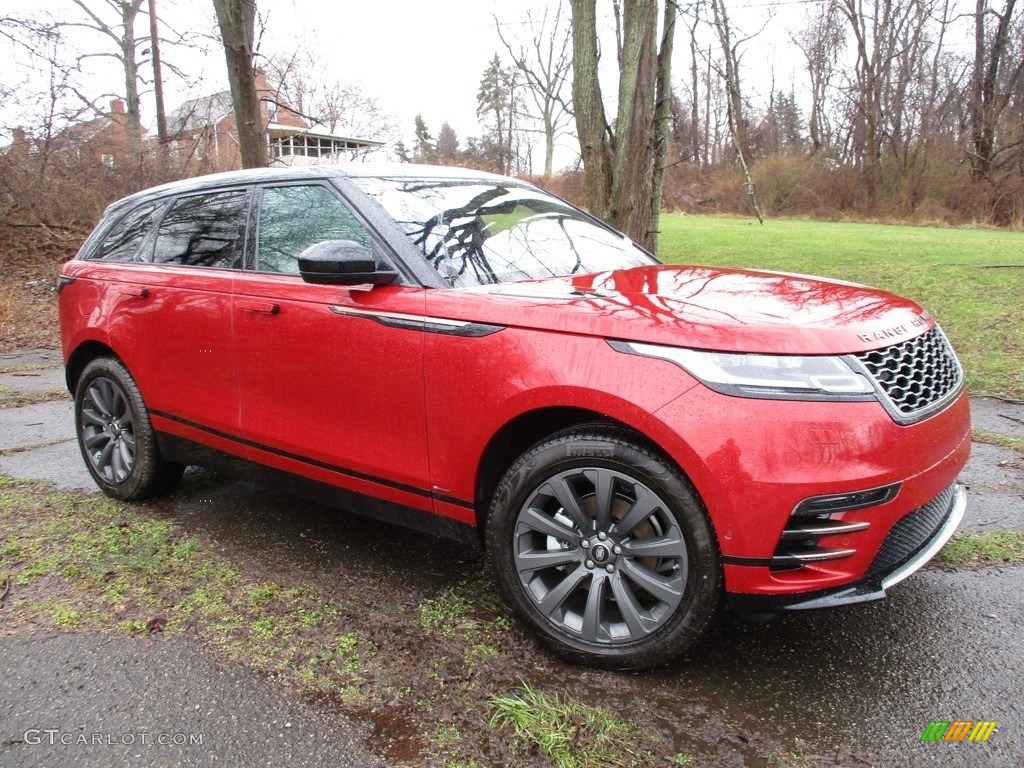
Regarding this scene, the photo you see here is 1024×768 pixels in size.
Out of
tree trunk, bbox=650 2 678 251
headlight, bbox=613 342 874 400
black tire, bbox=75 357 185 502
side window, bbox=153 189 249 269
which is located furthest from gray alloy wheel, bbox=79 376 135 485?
tree trunk, bbox=650 2 678 251

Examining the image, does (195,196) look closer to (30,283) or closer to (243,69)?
(243,69)

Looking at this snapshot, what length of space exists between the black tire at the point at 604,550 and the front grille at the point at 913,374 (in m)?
0.66

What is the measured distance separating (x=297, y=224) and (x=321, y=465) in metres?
1.08

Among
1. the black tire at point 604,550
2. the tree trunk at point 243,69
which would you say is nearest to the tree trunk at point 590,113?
the tree trunk at point 243,69

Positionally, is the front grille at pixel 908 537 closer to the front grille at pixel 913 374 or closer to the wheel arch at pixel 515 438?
the front grille at pixel 913 374

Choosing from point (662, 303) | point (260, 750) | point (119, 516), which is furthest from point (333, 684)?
point (119, 516)

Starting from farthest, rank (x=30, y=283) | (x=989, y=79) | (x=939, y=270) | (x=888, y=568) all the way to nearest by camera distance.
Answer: (x=989, y=79) → (x=30, y=283) → (x=939, y=270) → (x=888, y=568)

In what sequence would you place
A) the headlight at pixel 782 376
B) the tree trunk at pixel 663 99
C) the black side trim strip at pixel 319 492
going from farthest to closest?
Answer: the tree trunk at pixel 663 99, the black side trim strip at pixel 319 492, the headlight at pixel 782 376

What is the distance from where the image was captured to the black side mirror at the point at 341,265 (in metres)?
2.84

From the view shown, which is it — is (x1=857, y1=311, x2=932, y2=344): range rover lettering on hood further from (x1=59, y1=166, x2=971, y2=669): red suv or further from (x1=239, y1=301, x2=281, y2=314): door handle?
(x1=239, y1=301, x2=281, y2=314): door handle

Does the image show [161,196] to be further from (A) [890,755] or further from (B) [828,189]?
(B) [828,189]

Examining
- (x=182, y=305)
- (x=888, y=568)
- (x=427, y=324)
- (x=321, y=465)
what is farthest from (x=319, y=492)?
(x=888, y=568)

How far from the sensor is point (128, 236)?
4.26 meters

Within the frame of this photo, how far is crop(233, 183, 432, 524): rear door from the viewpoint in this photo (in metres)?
2.90
